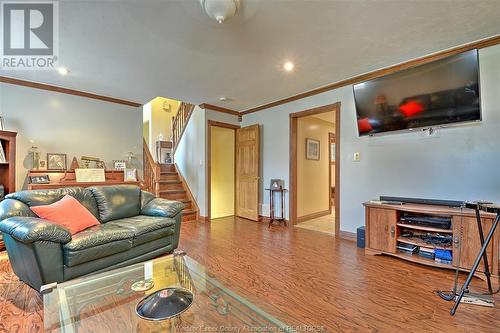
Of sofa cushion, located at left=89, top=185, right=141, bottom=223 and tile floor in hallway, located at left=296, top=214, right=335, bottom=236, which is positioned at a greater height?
sofa cushion, located at left=89, top=185, right=141, bottom=223

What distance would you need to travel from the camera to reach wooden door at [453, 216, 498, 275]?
6.95 ft

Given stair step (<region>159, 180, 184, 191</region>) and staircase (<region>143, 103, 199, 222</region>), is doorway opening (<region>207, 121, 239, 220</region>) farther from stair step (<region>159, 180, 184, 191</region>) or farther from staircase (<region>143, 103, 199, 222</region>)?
stair step (<region>159, 180, 184, 191</region>)

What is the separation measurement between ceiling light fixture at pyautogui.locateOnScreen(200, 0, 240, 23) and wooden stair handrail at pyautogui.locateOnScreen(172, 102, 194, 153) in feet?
11.1

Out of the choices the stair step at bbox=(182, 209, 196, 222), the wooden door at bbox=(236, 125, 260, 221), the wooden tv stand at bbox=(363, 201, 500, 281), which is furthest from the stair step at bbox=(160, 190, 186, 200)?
the wooden tv stand at bbox=(363, 201, 500, 281)

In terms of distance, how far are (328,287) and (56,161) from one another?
4.17m

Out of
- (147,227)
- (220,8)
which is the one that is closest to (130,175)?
(147,227)

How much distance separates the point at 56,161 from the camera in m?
3.65

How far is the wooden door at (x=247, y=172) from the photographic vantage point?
15.6ft

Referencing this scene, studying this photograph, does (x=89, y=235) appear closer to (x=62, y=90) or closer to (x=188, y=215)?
(x=188, y=215)

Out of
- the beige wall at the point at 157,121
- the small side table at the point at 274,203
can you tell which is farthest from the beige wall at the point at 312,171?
the beige wall at the point at 157,121

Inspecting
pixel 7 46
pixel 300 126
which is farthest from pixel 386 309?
pixel 7 46

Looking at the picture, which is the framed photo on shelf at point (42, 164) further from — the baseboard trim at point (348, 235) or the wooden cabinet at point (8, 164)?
the baseboard trim at point (348, 235)

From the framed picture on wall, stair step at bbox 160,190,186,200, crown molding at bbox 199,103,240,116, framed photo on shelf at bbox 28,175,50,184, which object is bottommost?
stair step at bbox 160,190,186,200

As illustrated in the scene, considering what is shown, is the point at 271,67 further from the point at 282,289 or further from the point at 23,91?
the point at 23,91
